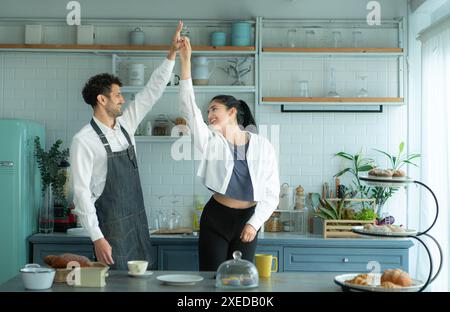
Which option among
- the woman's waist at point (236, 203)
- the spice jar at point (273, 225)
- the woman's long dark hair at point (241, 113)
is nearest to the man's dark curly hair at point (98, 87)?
the woman's long dark hair at point (241, 113)

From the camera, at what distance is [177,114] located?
21.1 feet

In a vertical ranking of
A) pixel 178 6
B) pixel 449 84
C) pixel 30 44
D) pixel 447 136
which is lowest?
pixel 447 136

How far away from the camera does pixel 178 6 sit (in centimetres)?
649

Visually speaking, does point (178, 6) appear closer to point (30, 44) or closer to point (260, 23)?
point (260, 23)

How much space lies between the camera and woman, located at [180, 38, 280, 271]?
4.51m

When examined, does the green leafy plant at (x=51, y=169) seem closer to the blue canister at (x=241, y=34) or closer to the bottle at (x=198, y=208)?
the bottle at (x=198, y=208)

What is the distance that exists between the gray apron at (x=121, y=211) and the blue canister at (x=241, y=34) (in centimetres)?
196

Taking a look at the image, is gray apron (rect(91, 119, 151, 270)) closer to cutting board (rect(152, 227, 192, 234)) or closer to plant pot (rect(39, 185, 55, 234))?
cutting board (rect(152, 227, 192, 234))

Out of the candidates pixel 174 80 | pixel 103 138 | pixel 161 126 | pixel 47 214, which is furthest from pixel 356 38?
pixel 47 214

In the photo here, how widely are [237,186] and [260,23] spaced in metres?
2.28

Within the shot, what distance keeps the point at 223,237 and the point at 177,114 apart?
2.11 metres

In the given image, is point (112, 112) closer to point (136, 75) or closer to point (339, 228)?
point (136, 75)

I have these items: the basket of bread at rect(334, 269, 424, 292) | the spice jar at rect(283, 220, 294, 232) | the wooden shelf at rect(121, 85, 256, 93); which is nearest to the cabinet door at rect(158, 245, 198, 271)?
the spice jar at rect(283, 220, 294, 232)
